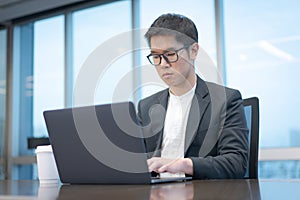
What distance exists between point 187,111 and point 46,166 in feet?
2.27

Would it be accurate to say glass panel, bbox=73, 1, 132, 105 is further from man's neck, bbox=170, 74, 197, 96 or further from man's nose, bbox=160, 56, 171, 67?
man's nose, bbox=160, 56, 171, 67

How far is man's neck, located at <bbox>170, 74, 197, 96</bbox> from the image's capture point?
5.99 feet

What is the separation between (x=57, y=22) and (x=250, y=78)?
2385mm

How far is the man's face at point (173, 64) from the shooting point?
5.57 ft

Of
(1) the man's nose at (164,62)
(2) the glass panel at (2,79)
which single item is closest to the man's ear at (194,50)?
(1) the man's nose at (164,62)

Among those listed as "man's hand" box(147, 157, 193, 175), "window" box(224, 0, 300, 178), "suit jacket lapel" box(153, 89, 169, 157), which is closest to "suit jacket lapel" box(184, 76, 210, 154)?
"suit jacket lapel" box(153, 89, 169, 157)

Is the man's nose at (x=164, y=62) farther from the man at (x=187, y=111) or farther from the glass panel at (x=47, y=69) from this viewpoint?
the glass panel at (x=47, y=69)

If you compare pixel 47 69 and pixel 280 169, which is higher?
pixel 47 69

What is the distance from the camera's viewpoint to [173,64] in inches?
67.8

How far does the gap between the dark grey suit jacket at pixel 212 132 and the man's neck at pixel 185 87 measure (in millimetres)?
27

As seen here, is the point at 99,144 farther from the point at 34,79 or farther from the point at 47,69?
the point at 34,79

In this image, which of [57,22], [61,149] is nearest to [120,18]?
[57,22]

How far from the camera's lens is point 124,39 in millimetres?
4289

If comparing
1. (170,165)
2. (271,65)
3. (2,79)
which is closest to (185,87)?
(170,165)
